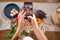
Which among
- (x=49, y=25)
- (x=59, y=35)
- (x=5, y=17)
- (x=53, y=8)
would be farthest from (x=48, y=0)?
(x=5, y=17)

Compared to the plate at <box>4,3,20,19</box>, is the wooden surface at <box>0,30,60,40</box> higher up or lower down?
lower down

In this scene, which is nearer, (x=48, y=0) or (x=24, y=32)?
(x=24, y=32)

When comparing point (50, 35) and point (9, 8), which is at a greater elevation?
point (9, 8)

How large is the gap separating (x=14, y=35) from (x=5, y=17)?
388mm

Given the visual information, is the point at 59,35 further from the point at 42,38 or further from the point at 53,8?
the point at 42,38

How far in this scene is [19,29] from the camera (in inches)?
54.1

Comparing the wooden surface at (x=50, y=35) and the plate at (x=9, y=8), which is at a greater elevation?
the plate at (x=9, y=8)

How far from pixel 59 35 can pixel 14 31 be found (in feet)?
Result: 1.81

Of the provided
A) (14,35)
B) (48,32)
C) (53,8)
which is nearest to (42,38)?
(14,35)

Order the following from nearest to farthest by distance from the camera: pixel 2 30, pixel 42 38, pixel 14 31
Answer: pixel 42 38 < pixel 14 31 < pixel 2 30

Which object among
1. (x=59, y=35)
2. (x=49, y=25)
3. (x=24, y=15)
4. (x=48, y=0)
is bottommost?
(x=59, y=35)

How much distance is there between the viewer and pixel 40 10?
1727 millimetres

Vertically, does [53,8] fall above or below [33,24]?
above

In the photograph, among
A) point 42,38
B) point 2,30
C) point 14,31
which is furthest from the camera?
point 2,30
